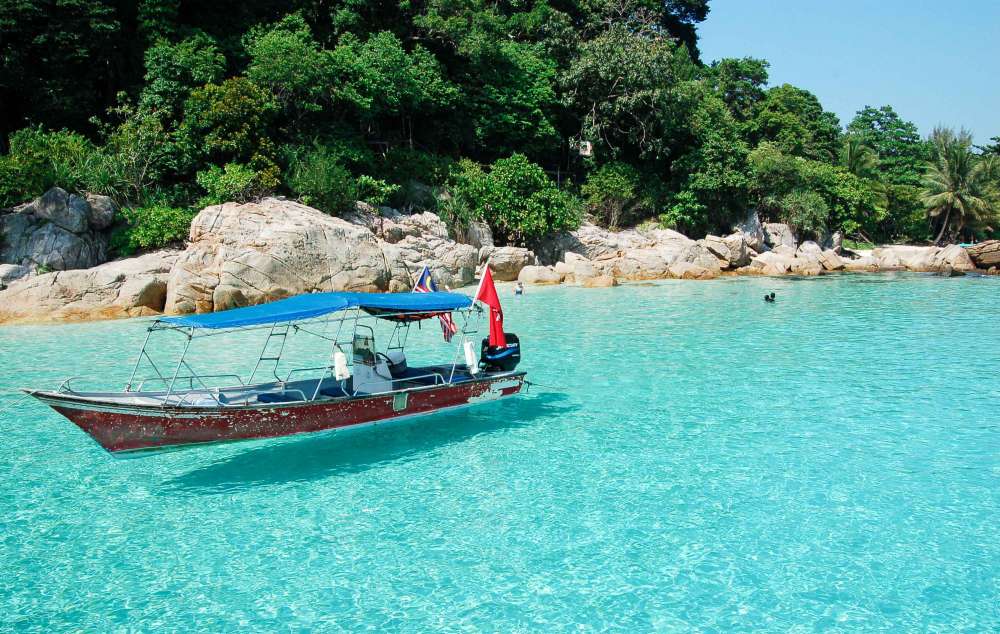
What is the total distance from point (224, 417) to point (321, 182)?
854 inches

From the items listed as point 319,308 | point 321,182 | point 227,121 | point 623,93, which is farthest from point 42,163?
point 623,93

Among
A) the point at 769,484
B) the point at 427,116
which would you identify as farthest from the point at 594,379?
the point at 427,116

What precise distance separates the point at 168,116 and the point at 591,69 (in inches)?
929

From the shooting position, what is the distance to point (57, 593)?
250 inches

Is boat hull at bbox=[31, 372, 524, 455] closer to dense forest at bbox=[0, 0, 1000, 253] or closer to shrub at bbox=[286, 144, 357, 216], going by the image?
dense forest at bbox=[0, 0, 1000, 253]

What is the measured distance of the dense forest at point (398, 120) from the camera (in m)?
27.7

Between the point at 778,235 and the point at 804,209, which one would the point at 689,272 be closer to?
the point at 778,235

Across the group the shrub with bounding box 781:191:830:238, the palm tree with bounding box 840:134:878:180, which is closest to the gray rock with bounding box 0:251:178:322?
the shrub with bounding box 781:191:830:238

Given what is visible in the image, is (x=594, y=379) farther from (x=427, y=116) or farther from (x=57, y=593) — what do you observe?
(x=427, y=116)

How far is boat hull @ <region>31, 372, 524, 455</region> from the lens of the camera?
8.16 m

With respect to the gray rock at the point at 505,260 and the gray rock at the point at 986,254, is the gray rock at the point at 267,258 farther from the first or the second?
the gray rock at the point at 986,254

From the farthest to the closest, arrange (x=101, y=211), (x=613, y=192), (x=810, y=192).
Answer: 1. (x=810, y=192)
2. (x=613, y=192)
3. (x=101, y=211)

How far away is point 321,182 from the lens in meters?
29.0

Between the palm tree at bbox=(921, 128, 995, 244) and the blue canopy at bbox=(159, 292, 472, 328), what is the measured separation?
5924 centimetres
